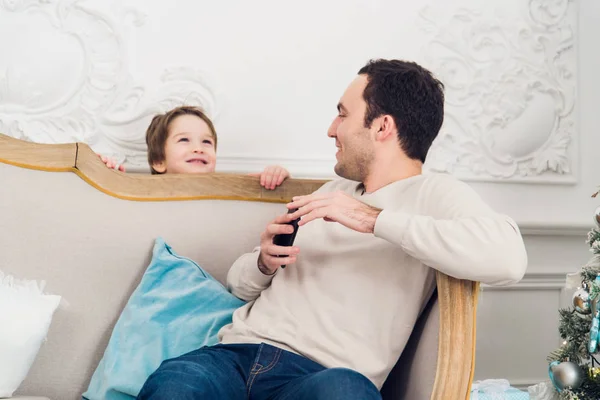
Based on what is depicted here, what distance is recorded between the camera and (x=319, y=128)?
2473 millimetres

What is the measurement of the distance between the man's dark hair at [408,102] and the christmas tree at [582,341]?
60 cm

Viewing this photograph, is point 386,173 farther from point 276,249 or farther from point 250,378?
point 250,378

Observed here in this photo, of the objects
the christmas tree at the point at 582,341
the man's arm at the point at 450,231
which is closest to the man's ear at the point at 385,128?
the man's arm at the point at 450,231

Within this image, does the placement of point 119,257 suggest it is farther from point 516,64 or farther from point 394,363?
point 516,64

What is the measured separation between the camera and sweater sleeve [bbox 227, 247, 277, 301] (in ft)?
5.67

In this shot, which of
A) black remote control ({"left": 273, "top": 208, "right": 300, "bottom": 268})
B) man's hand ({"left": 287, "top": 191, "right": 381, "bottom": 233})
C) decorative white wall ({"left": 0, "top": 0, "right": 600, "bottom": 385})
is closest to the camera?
man's hand ({"left": 287, "top": 191, "right": 381, "bottom": 233})

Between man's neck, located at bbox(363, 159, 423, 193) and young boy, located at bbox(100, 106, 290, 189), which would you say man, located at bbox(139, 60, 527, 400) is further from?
young boy, located at bbox(100, 106, 290, 189)

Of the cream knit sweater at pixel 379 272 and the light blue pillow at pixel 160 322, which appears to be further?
the light blue pillow at pixel 160 322

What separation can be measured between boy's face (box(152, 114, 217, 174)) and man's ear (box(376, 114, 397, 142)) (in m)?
0.63

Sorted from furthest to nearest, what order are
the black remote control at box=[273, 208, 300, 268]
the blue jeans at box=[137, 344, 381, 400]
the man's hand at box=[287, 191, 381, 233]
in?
the black remote control at box=[273, 208, 300, 268]
the man's hand at box=[287, 191, 381, 233]
the blue jeans at box=[137, 344, 381, 400]

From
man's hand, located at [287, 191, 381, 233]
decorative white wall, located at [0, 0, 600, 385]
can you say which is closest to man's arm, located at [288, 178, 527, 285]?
man's hand, located at [287, 191, 381, 233]

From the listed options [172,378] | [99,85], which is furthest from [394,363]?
[99,85]

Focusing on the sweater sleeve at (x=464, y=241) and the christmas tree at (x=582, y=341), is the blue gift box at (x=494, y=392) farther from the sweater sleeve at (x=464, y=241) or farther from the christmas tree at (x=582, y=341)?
the sweater sleeve at (x=464, y=241)

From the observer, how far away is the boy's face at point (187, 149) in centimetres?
212
